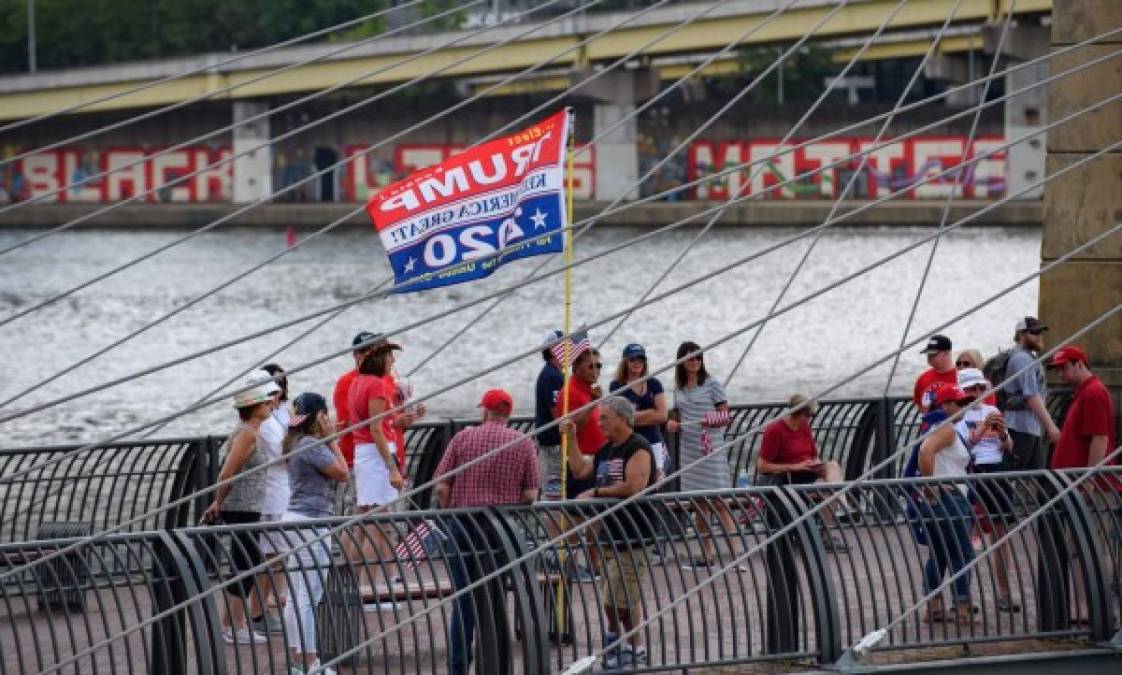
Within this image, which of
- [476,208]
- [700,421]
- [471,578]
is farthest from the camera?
[700,421]

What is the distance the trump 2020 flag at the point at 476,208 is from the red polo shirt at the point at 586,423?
1.13 meters

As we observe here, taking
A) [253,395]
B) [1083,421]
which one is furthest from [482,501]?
[1083,421]

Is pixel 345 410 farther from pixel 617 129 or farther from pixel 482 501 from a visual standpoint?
pixel 617 129

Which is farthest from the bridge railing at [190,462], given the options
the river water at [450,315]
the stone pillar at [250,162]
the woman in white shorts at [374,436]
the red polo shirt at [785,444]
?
the stone pillar at [250,162]

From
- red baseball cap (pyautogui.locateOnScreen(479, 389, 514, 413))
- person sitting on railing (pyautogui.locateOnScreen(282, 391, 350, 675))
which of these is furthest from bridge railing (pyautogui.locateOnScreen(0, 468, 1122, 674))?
red baseball cap (pyautogui.locateOnScreen(479, 389, 514, 413))

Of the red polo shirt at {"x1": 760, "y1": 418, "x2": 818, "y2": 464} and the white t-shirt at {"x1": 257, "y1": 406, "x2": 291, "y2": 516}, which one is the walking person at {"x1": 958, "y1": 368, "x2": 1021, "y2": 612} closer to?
the red polo shirt at {"x1": 760, "y1": 418, "x2": 818, "y2": 464}

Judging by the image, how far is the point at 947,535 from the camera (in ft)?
42.4

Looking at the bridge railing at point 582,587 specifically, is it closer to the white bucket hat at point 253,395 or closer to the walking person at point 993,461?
the walking person at point 993,461

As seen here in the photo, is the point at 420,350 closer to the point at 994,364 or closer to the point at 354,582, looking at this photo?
the point at 994,364

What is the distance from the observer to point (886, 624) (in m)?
12.8

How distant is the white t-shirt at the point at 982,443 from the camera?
48.5 ft

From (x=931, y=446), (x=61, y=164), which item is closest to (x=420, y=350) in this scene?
(x=931, y=446)

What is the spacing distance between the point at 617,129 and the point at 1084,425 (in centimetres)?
8139

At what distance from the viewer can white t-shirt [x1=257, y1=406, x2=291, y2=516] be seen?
1337 cm
